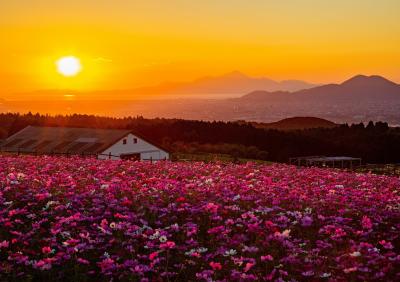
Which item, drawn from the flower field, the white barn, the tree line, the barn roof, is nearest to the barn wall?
the white barn

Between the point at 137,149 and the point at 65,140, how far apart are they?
9.18 meters

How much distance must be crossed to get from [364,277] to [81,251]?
18.0 ft

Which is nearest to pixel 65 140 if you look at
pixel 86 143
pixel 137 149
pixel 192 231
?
pixel 86 143

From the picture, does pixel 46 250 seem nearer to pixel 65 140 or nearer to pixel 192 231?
pixel 192 231

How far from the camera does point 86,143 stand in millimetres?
66875

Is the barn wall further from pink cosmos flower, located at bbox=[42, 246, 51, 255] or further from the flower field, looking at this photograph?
pink cosmos flower, located at bbox=[42, 246, 51, 255]

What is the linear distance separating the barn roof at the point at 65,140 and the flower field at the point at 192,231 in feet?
162

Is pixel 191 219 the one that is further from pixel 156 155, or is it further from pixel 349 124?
pixel 349 124

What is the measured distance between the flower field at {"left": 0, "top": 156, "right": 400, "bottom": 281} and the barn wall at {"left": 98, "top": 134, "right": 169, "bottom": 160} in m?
50.6

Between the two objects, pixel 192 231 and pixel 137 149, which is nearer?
pixel 192 231

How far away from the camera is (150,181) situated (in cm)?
1706

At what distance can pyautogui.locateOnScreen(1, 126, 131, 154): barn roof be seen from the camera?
6581cm

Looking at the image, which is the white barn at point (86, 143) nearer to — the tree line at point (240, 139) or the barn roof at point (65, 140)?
the barn roof at point (65, 140)

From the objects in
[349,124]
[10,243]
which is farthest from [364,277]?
[349,124]
